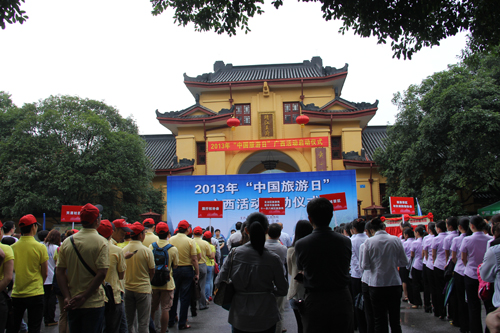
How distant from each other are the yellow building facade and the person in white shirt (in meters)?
15.6

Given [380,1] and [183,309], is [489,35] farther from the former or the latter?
[183,309]

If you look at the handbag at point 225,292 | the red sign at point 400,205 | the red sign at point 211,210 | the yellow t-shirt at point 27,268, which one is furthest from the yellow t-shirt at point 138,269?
the red sign at point 400,205

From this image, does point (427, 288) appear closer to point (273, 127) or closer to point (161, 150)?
point (273, 127)

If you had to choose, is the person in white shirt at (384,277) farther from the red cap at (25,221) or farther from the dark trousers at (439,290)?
the red cap at (25,221)

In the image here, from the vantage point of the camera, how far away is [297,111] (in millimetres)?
23000

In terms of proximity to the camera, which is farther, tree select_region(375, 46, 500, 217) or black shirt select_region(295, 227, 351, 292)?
tree select_region(375, 46, 500, 217)

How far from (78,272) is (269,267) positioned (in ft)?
5.79

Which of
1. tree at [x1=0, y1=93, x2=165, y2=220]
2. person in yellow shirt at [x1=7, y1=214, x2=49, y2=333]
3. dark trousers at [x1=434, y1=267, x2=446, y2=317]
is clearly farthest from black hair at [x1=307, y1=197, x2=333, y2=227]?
tree at [x1=0, y1=93, x2=165, y2=220]

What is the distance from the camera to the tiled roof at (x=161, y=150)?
23864mm

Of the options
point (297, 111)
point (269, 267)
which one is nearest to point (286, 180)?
point (297, 111)

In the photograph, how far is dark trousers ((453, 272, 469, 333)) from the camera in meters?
5.64

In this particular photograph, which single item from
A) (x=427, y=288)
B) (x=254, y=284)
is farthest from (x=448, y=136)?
(x=254, y=284)

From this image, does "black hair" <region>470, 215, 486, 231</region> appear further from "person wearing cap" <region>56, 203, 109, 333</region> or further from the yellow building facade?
the yellow building facade

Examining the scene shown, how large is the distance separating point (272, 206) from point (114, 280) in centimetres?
809
